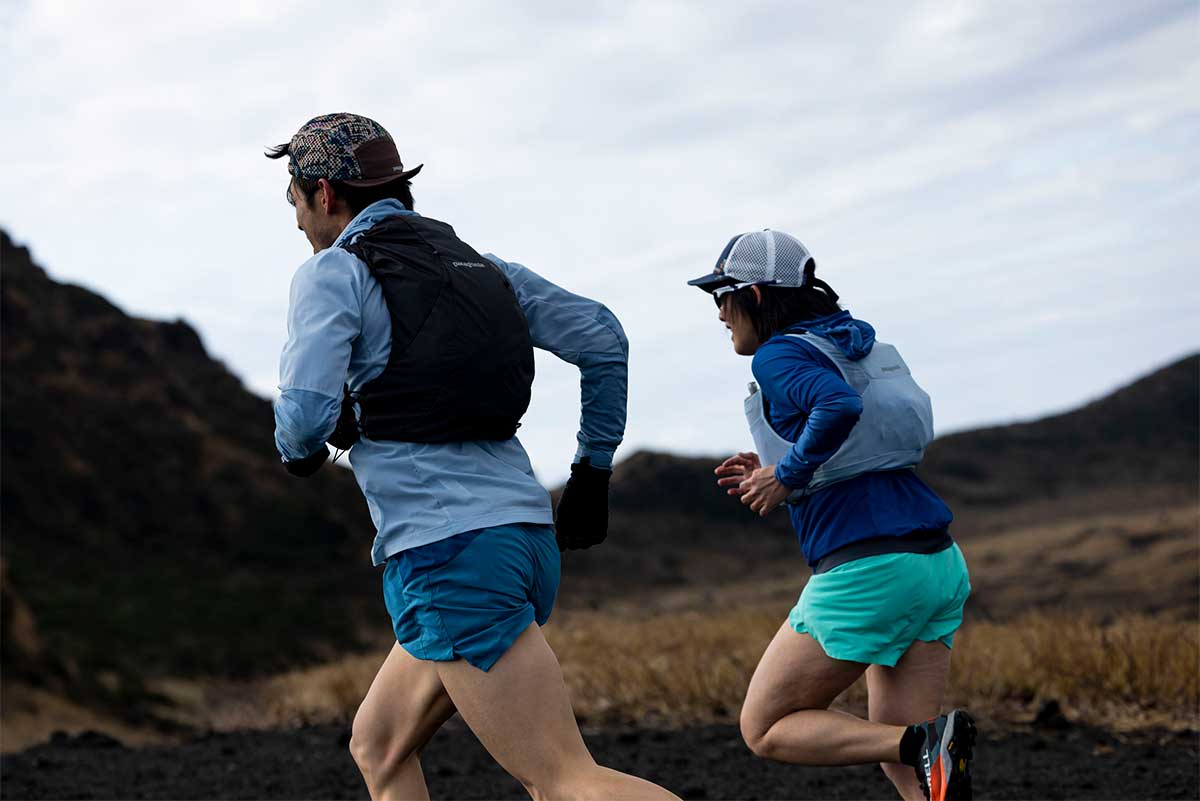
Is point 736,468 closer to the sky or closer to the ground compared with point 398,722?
closer to the sky

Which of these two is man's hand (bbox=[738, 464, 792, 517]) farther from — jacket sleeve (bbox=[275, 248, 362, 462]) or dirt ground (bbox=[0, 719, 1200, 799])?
dirt ground (bbox=[0, 719, 1200, 799])

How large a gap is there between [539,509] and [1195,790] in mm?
3864

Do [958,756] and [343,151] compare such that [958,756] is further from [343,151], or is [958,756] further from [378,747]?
[343,151]

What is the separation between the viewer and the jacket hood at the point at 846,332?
3799 millimetres

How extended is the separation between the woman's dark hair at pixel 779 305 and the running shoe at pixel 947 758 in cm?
107

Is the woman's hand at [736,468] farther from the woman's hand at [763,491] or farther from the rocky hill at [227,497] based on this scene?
the rocky hill at [227,497]

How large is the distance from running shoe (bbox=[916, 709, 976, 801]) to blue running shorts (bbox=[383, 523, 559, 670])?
108 cm

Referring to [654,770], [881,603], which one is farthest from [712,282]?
[654,770]

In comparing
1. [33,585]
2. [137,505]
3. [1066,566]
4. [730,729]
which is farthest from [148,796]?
[137,505]

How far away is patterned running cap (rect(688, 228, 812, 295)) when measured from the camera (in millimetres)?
3857

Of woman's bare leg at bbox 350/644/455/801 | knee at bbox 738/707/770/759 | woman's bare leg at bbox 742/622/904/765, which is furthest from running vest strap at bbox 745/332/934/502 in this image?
woman's bare leg at bbox 350/644/455/801

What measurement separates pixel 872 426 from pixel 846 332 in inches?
10.2

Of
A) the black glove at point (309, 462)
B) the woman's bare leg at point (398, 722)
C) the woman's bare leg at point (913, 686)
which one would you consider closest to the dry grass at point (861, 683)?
the woman's bare leg at point (913, 686)

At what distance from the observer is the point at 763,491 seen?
3.72m
